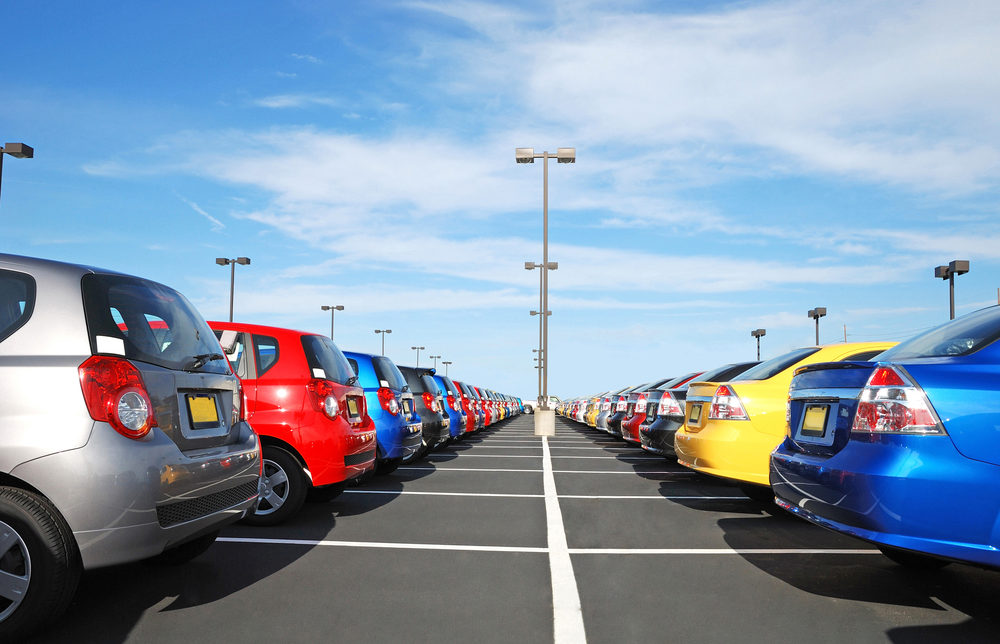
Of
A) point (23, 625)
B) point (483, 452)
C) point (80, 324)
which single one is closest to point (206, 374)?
point (80, 324)

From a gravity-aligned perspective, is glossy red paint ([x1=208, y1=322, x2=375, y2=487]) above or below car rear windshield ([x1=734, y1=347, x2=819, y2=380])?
below

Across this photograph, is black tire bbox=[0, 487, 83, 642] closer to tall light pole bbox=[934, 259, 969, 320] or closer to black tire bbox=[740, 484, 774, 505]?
black tire bbox=[740, 484, 774, 505]

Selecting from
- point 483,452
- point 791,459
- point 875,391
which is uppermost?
point 875,391

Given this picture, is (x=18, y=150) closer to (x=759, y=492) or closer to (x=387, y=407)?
(x=387, y=407)

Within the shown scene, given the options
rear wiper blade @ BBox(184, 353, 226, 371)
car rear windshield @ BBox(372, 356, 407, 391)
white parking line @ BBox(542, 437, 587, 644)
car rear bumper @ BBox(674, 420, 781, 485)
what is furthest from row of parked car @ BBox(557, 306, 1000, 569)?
car rear windshield @ BBox(372, 356, 407, 391)

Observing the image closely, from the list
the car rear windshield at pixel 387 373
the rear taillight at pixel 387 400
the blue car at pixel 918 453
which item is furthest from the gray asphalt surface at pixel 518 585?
the car rear windshield at pixel 387 373

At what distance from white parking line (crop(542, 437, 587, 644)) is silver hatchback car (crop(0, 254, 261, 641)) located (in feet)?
6.11

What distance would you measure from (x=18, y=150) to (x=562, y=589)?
17693mm

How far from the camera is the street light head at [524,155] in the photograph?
1064 inches

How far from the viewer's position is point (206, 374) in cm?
442

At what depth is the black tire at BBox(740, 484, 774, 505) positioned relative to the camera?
746cm

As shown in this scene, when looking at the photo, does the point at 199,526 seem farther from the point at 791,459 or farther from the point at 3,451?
the point at 791,459

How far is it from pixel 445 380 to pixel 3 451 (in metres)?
12.8

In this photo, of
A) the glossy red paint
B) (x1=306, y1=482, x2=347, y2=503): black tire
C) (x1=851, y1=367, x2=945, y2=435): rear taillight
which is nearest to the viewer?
(x1=851, y1=367, x2=945, y2=435): rear taillight
